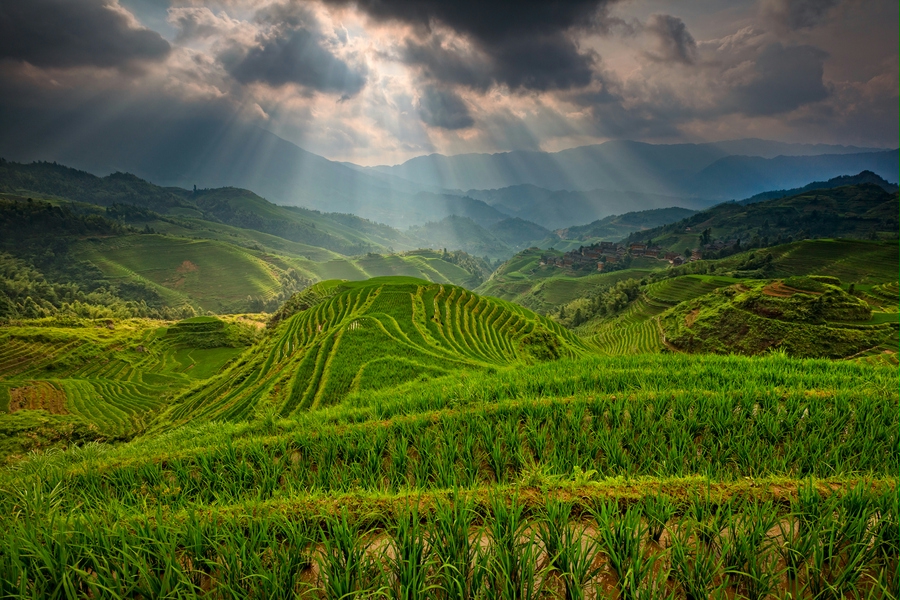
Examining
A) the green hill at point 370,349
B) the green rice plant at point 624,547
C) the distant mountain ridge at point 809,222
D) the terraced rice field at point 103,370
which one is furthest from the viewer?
the distant mountain ridge at point 809,222

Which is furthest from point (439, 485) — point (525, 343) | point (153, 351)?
point (153, 351)

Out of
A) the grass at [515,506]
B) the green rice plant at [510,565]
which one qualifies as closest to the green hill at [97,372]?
the grass at [515,506]

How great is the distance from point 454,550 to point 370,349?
20.1m

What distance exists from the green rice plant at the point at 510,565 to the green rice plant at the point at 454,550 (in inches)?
4.5

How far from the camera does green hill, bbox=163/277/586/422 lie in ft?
58.3

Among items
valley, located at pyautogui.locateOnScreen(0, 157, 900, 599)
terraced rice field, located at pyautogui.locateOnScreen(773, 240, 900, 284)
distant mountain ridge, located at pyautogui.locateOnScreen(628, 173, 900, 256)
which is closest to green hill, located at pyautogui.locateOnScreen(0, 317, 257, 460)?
valley, located at pyautogui.locateOnScreen(0, 157, 900, 599)

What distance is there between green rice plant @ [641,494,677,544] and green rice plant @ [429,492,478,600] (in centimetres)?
135

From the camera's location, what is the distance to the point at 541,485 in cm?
291

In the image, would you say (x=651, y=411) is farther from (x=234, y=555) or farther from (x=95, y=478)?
(x=95, y=478)

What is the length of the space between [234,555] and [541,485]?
93.5 inches

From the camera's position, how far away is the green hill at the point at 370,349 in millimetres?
17766

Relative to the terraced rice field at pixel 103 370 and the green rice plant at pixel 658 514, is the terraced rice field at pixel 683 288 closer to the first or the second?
the green rice plant at pixel 658 514

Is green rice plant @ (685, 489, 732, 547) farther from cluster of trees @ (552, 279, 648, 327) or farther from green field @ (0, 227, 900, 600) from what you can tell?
cluster of trees @ (552, 279, 648, 327)

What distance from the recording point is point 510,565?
2066mm
